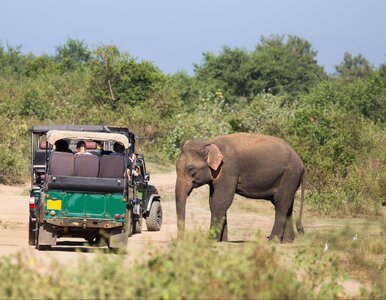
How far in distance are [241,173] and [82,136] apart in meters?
3.62

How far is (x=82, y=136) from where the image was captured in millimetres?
21828

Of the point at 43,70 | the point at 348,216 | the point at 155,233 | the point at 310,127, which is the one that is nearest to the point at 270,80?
the point at 43,70

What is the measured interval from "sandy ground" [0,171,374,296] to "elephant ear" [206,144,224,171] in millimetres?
1304

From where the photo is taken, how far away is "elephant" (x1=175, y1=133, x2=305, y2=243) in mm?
23328

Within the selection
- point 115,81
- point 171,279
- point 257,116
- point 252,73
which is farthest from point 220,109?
point 171,279

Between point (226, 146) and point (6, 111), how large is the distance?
28.5m

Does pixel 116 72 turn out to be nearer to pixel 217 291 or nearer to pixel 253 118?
pixel 253 118

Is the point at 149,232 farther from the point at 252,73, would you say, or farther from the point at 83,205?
the point at 252,73

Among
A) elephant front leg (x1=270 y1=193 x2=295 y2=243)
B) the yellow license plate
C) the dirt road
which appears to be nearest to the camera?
the dirt road

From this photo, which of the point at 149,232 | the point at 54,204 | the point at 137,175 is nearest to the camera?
the point at 54,204

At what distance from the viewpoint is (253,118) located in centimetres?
5975

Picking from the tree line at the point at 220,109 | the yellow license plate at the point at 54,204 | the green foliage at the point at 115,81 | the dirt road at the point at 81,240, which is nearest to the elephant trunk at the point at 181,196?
the dirt road at the point at 81,240

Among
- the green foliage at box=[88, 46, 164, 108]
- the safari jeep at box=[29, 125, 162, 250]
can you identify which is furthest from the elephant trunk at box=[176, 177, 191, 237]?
the green foliage at box=[88, 46, 164, 108]

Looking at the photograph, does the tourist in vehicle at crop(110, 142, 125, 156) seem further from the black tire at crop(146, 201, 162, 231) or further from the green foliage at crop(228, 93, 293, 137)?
the green foliage at crop(228, 93, 293, 137)
